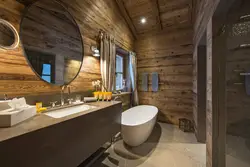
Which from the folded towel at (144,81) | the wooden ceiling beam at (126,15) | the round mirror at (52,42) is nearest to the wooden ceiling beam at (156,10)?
the wooden ceiling beam at (126,15)

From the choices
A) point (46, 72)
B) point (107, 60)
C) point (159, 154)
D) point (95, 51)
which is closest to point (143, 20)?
point (107, 60)

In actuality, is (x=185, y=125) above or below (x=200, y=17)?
below

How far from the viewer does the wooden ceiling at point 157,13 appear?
2.74 metres

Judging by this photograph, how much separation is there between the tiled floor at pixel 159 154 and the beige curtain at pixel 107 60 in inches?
49.7

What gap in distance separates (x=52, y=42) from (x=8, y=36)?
46 centimetres

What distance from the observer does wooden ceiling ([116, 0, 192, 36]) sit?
2.74 meters

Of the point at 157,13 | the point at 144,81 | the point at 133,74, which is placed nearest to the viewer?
the point at 157,13

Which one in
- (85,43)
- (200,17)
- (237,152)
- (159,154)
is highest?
(200,17)

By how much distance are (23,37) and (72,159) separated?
4.59 ft

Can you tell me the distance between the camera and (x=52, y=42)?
59.7 inches

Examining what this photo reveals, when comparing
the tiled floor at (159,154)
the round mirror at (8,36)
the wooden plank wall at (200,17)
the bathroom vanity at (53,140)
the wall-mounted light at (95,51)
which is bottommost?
the tiled floor at (159,154)

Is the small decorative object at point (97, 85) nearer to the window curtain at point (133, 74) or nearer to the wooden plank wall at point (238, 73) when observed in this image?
the window curtain at point (133, 74)

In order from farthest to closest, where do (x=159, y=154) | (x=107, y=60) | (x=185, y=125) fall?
1. (x=185, y=125)
2. (x=107, y=60)
3. (x=159, y=154)

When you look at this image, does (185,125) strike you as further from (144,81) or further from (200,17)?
(200,17)
